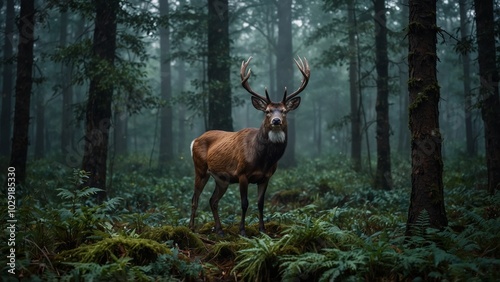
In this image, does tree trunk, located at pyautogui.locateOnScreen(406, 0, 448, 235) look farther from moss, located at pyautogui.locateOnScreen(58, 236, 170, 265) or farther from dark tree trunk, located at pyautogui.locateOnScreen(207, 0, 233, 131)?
dark tree trunk, located at pyautogui.locateOnScreen(207, 0, 233, 131)

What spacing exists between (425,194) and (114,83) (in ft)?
26.0

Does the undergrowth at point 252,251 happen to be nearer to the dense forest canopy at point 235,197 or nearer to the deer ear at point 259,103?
the dense forest canopy at point 235,197

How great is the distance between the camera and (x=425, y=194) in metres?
5.46

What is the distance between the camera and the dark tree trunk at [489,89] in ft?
30.0

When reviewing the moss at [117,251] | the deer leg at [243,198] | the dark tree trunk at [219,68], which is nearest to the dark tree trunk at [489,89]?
the deer leg at [243,198]

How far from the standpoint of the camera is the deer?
22.5 feet

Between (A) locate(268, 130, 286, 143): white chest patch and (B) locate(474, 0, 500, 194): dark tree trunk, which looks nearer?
(A) locate(268, 130, 286, 143): white chest patch

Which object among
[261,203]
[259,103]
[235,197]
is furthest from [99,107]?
[261,203]

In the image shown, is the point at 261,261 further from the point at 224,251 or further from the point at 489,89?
the point at 489,89

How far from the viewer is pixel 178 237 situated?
624 cm

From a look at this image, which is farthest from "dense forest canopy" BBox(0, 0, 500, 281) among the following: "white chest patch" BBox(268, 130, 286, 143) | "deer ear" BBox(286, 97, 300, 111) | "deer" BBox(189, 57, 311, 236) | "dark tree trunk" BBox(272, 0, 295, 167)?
"dark tree trunk" BBox(272, 0, 295, 167)

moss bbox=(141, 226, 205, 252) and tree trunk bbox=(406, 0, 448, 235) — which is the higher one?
tree trunk bbox=(406, 0, 448, 235)

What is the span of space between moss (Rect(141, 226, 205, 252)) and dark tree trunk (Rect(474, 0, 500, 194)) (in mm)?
6913

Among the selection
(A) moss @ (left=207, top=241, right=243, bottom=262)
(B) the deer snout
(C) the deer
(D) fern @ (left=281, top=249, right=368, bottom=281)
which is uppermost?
(B) the deer snout
